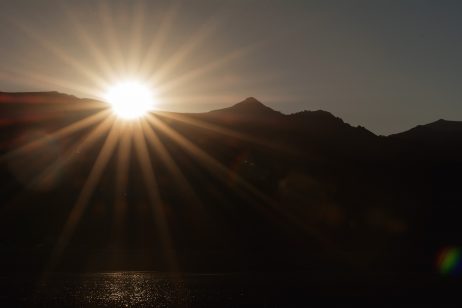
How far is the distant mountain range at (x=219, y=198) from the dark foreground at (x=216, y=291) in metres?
5.06

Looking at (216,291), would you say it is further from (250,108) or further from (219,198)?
(250,108)

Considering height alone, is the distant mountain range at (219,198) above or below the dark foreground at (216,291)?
above

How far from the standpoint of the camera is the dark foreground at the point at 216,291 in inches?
1038

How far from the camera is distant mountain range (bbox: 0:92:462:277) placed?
4763 cm

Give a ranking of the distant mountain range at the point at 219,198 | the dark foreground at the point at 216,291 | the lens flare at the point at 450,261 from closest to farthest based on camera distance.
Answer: the dark foreground at the point at 216,291 < the lens flare at the point at 450,261 < the distant mountain range at the point at 219,198

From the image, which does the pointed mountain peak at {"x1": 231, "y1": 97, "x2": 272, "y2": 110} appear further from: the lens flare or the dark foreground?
the dark foreground

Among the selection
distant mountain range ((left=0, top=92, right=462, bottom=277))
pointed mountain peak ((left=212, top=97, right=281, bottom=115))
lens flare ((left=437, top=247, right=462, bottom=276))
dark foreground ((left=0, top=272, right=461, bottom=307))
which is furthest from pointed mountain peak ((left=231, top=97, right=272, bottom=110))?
dark foreground ((left=0, top=272, right=461, bottom=307))

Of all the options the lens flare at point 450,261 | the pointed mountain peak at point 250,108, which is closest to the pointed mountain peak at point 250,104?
the pointed mountain peak at point 250,108

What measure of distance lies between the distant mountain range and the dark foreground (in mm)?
5056

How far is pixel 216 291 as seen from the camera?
2945 centimetres

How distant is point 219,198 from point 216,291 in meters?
37.6

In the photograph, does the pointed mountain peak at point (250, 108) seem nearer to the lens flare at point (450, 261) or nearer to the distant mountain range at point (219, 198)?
the distant mountain range at point (219, 198)

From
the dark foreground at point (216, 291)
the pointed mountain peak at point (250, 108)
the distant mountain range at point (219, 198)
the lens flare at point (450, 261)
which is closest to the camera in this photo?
the dark foreground at point (216, 291)

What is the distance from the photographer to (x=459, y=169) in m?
91.2
